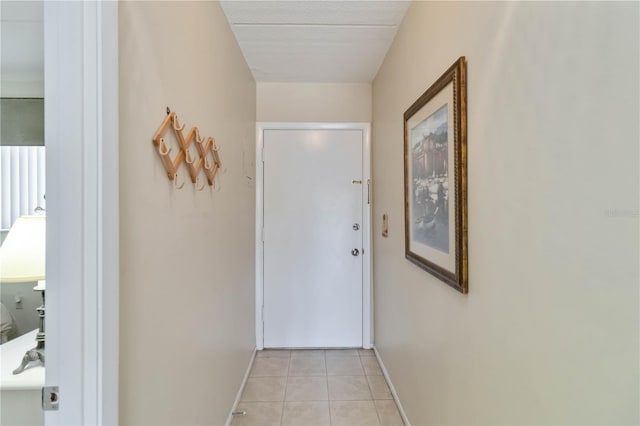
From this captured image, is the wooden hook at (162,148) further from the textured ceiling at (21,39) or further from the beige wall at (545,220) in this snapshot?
the beige wall at (545,220)

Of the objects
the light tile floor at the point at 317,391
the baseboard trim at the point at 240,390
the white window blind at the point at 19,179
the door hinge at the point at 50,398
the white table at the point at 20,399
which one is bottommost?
the light tile floor at the point at 317,391

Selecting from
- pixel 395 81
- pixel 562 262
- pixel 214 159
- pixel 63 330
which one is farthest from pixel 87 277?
pixel 395 81

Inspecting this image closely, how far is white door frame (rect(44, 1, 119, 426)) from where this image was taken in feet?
2.22

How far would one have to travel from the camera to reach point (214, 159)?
1.55 metres

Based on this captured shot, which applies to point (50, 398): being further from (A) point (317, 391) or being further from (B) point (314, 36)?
(B) point (314, 36)

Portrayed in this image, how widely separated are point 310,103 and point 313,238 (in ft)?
4.00

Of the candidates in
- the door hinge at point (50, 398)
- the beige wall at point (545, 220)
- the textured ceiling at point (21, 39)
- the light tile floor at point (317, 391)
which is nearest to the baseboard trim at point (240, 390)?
the light tile floor at point (317, 391)

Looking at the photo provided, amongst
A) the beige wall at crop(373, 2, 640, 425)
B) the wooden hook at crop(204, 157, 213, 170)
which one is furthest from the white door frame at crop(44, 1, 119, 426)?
the beige wall at crop(373, 2, 640, 425)

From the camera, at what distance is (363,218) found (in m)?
2.80

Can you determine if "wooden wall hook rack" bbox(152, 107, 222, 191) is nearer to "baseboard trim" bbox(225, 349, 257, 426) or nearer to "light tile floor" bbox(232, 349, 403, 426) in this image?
"baseboard trim" bbox(225, 349, 257, 426)

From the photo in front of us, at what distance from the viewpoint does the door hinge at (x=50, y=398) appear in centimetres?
68

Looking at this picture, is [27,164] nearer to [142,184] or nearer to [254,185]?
[142,184]

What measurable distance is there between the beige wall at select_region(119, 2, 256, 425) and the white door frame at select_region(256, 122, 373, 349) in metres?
0.75

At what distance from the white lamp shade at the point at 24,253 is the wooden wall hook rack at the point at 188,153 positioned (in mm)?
453
